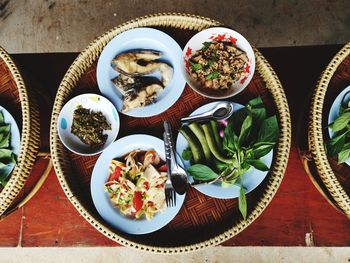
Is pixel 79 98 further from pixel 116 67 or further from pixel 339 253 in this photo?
pixel 339 253

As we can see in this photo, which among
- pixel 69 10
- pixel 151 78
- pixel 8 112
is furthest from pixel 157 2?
pixel 8 112

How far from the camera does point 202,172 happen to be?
4.34 ft

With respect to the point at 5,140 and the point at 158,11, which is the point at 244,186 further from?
the point at 158,11

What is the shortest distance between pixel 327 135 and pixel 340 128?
0.10 m

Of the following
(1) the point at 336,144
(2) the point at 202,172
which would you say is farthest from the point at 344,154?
(2) the point at 202,172

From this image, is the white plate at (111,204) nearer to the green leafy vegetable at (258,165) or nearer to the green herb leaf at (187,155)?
the green herb leaf at (187,155)

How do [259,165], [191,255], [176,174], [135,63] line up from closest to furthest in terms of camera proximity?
[259,165]
[176,174]
[135,63]
[191,255]

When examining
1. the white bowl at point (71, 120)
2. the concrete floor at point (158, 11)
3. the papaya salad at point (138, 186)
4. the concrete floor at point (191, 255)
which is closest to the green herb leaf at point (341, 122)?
the papaya salad at point (138, 186)

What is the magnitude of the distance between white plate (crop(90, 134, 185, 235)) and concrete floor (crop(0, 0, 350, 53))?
3.78ft

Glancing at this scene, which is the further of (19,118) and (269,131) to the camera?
(19,118)

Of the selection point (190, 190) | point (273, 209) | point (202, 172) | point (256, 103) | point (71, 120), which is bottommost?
point (273, 209)

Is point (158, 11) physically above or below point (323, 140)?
above

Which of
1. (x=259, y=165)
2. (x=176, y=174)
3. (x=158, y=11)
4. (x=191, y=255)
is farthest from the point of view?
(x=158, y=11)

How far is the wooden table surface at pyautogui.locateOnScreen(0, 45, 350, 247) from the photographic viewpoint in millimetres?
1624
